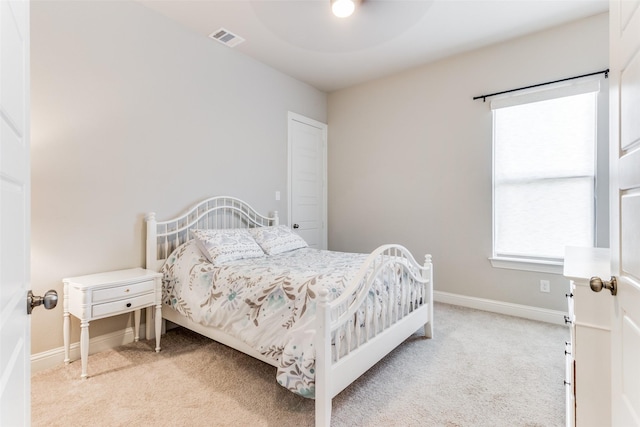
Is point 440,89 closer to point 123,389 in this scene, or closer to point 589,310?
point 589,310

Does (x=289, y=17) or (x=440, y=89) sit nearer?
(x=289, y=17)

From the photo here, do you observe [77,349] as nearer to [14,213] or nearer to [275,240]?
[275,240]

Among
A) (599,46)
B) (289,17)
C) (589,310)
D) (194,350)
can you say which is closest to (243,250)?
(194,350)

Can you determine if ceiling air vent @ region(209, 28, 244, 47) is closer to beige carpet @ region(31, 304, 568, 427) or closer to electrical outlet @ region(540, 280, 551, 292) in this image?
beige carpet @ region(31, 304, 568, 427)

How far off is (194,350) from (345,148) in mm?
3155

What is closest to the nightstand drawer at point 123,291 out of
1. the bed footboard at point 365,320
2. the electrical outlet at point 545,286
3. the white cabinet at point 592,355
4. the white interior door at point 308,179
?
the bed footboard at point 365,320

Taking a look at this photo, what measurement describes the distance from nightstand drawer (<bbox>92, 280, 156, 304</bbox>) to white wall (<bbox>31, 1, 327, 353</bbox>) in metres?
0.43

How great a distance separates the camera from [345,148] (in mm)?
4473

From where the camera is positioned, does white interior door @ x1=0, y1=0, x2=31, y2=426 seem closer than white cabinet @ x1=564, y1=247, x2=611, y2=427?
Yes

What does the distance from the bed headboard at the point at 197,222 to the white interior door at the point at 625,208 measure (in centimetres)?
286

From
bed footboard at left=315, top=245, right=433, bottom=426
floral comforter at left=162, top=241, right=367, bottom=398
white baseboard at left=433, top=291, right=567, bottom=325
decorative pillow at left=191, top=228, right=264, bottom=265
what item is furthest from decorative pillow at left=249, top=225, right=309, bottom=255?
white baseboard at left=433, top=291, right=567, bottom=325

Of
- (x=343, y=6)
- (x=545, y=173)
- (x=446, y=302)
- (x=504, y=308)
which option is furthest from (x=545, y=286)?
(x=343, y=6)

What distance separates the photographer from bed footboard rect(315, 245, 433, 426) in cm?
152

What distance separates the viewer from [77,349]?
230 cm
